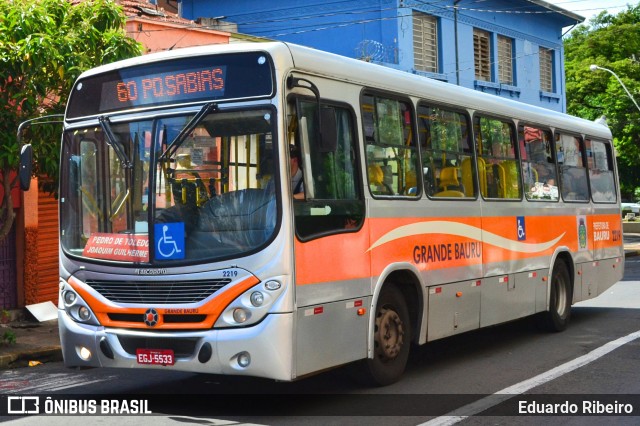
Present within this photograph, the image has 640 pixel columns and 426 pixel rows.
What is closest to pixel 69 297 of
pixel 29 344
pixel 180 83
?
pixel 180 83

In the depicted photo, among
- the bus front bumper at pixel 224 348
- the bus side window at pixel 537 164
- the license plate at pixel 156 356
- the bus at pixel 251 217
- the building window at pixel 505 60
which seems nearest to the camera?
the bus front bumper at pixel 224 348

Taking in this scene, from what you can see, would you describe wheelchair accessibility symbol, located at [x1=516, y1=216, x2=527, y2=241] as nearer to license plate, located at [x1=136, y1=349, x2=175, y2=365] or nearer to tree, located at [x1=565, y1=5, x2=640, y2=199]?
license plate, located at [x1=136, y1=349, x2=175, y2=365]

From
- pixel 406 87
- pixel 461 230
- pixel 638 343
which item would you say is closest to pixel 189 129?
pixel 406 87

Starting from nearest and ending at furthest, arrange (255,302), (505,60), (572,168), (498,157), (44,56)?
(255,302) < (498,157) < (44,56) < (572,168) < (505,60)

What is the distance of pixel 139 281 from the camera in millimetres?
8008

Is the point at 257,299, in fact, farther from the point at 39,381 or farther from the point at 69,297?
the point at 39,381

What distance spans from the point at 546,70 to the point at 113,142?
28.8 metres

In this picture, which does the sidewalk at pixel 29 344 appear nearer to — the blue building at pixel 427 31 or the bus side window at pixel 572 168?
the bus side window at pixel 572 168

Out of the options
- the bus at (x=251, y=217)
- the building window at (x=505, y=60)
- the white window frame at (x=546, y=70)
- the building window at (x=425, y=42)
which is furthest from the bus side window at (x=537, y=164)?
the white window frame at (x=546, y=70)

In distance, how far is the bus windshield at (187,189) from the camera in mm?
7785

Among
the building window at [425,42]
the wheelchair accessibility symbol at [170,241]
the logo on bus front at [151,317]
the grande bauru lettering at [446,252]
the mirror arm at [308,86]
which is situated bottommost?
the logo on bus front at [151,317]

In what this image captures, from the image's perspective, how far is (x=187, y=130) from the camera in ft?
26.2

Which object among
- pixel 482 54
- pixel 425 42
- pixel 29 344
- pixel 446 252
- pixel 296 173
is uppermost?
pixel 482 54

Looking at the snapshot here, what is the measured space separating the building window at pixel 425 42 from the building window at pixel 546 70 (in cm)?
765
